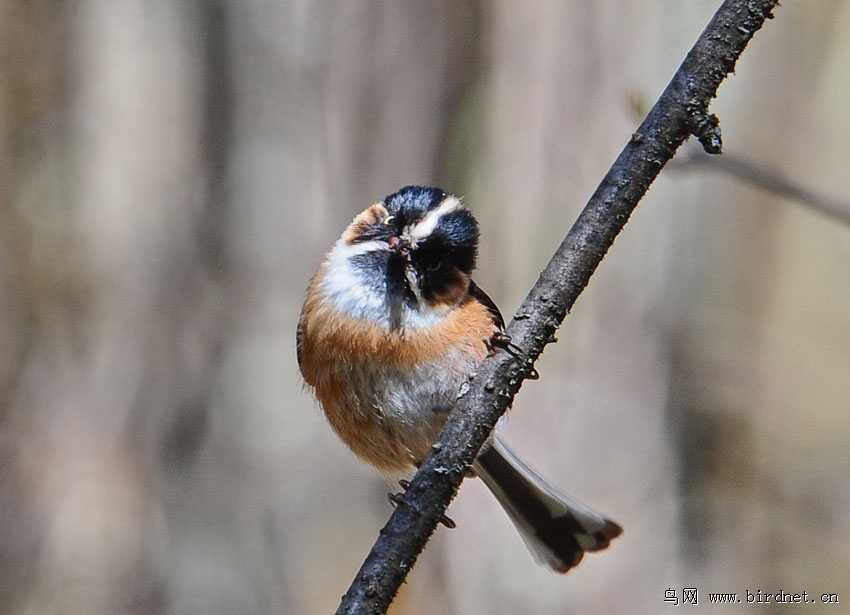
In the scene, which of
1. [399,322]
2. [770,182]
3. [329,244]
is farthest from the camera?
[329,244]

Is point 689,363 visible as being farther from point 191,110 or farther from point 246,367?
point 191,110

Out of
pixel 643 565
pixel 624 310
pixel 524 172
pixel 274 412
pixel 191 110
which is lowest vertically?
pixel 643 565

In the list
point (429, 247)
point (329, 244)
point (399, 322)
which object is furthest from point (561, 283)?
point (329, 244)

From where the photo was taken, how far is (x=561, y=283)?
2492 mm

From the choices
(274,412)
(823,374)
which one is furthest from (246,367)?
(823,374)

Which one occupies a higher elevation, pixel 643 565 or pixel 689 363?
pixel 689 363

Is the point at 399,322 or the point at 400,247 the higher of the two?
the point at 400,247

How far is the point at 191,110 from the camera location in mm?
7367

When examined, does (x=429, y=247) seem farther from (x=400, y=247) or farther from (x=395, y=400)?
(x=395, y=400)

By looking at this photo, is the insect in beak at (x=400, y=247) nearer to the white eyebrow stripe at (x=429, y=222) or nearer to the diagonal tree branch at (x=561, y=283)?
the white eyebrow stripe at (x=429, y=222)

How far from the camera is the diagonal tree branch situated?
239cm

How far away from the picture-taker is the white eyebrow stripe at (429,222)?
11.7 ft

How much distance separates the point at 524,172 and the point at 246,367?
282cm

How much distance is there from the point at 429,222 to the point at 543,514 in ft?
5.80
